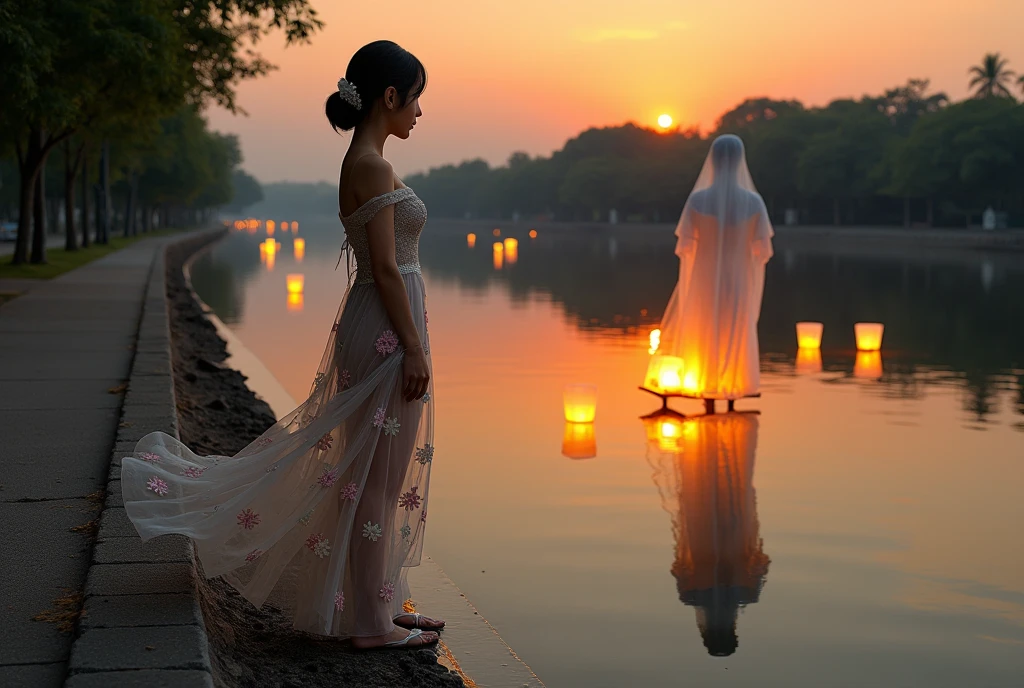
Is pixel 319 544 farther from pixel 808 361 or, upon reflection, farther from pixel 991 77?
pixel 991 77

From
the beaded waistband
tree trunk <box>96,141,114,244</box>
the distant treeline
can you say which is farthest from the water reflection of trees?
the distant treeline

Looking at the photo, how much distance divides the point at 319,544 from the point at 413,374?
0.67 meters

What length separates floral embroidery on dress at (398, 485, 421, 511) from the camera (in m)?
4.59

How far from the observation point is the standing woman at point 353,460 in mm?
4359

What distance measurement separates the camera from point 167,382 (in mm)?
9000

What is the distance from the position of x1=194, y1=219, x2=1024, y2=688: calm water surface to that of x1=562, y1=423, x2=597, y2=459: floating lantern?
0.04 meters

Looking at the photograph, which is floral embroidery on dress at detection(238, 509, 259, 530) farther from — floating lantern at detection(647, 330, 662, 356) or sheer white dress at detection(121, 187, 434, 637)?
floating lantern at detection(647, 330, 662, 356)

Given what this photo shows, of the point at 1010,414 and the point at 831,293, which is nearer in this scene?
the point at 1010,414

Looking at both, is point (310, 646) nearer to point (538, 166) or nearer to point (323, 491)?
point (323, 491)

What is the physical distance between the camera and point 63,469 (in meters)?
6.36

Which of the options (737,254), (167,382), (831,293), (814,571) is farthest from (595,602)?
(831,293)

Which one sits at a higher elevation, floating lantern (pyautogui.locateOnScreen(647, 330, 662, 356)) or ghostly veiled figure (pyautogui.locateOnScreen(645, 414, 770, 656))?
floating lantern (pyautogui.locateOnScreen(647, 330, 662, 356))

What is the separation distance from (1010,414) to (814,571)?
553cm

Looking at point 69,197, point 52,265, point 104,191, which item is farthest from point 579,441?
point 104,191
